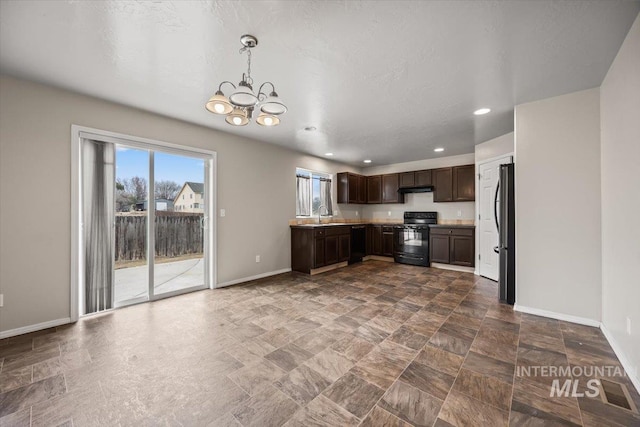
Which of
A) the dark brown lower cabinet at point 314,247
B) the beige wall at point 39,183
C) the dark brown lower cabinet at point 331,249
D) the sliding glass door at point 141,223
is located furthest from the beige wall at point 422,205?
the beige wall at point 39,183

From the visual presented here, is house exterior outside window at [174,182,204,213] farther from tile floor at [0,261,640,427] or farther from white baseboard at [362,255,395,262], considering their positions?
white baseboard at [362,255,395,262]

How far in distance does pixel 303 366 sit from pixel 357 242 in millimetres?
4399

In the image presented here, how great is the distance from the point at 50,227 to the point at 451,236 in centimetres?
619

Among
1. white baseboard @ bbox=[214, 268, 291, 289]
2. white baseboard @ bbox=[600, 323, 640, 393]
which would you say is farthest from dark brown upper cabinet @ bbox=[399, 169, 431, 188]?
white baseboard @ bbox=[600, 323, 640, 393]

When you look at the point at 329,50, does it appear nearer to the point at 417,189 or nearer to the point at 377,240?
the point at 417,189

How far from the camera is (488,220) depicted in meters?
4.66

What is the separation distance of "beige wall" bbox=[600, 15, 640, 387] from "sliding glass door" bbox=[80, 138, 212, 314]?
15.1 feet

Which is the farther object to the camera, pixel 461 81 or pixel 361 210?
pixel 361 210

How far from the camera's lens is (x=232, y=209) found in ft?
14.1

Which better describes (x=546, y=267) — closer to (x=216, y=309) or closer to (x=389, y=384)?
(x=389, y=384)

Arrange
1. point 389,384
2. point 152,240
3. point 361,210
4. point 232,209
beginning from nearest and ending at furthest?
point 389,384 → point 152,240 → point 232,209 → point 361,210

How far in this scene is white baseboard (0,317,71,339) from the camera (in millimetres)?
2467

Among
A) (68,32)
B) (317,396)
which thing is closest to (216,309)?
(317,396)

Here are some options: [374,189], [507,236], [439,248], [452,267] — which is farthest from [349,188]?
[507,236]
